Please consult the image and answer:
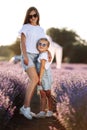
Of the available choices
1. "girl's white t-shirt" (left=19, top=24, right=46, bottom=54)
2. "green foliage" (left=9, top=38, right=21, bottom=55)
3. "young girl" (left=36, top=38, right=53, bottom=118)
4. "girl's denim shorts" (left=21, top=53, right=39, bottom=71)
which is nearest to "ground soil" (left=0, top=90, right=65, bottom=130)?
"young girl" (left=36, top=38, right=53, bottom=118)

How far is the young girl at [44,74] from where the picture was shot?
21.8 ft

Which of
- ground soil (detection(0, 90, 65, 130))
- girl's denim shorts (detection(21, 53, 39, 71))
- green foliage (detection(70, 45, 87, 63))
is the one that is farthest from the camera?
green foliage (detection(70, 45, 87, 63))

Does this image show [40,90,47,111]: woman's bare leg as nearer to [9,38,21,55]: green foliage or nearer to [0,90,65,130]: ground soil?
[0,90,65,130]: ground soil

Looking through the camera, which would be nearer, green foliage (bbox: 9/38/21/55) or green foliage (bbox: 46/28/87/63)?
green foliage (bbox: 46/28/87/63)

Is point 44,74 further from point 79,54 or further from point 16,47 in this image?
point 16,47

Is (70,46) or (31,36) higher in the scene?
(31,36)

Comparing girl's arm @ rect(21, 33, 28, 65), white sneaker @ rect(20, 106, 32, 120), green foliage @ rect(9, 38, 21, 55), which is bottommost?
green foliage @ rect(9, 38, 21, 55)

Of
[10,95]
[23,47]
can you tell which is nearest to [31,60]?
[23,47]

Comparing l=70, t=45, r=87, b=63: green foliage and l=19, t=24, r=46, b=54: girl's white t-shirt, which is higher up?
l=19, t=24, r=46, b=54: girl's white t-shirt

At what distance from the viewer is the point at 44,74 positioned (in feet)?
22.4

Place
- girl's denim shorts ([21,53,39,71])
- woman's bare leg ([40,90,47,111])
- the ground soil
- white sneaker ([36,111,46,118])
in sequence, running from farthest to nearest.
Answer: woman's bare leg ([40,90,47,111]), white sneaker ([36,111,46,118]), girl's denim shorts ([21,53,39,71]), the ground soil

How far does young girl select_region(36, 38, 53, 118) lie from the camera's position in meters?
6.65

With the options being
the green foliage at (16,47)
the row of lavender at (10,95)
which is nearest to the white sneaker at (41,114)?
the row of lavender at (10,95)

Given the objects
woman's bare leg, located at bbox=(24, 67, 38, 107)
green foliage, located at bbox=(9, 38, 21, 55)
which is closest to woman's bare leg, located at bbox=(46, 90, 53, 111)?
woman's bare leg, located at bbox=(24, 67, 38, 107)
